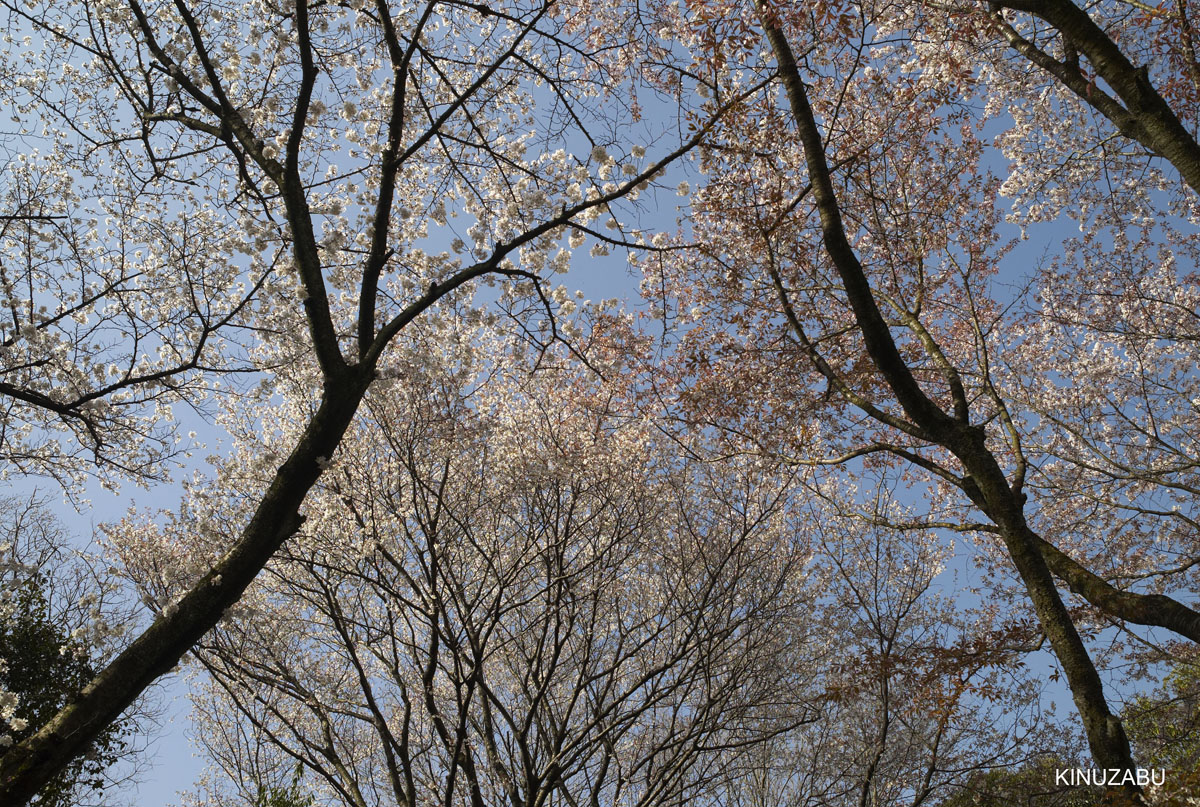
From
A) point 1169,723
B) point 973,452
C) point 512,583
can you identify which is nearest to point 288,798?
point 512,583

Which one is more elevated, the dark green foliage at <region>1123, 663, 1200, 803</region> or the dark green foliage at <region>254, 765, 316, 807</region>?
the dark green foliage at <region>1123, 663, 1200, 803</region>


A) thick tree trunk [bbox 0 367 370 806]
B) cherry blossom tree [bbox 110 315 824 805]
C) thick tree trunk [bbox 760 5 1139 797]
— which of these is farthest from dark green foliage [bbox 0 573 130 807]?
thick tree trunk [bbox 760 5 1139 797]

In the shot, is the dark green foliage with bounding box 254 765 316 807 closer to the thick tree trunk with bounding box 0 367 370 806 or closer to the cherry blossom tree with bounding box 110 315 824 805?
the cherry blossom tree with bounding box 110 315 824 805

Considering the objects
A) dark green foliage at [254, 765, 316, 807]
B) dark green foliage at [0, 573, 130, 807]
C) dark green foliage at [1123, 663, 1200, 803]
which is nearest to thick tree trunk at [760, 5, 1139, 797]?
dark green foliage at [1123, 663, 1200, 803]

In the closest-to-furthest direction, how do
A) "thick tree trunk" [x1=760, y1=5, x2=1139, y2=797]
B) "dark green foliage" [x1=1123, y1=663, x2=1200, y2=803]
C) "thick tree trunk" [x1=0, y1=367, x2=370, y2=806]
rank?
"thick tree trunk" [x1=0, y1=367, x2=370, y2=806], "thick tree trunk" [x1=760, y1=5, x2=1139, y2=797], "dark green foliage" [x1=1123, y1=663, x2=1200, y2=803]

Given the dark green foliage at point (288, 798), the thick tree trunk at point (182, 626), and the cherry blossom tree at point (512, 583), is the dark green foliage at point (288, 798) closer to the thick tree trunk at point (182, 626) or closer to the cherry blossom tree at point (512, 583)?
the cherry blossom tree at point (512, 583)

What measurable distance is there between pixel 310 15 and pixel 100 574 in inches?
390

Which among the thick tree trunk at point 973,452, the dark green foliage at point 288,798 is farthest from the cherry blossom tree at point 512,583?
the thick tree trunk at point 973,452

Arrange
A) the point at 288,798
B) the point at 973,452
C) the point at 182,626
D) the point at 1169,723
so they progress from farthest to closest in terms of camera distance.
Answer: the point at 1169,723 → the point at 288,798 → the point at 973,452 → the point at 182,626

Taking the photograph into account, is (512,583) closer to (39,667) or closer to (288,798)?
(288,798)

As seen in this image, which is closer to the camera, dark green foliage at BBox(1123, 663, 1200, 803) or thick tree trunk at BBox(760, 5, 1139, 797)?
thick tree trunk at BBox(760, 5, 1139, 797)

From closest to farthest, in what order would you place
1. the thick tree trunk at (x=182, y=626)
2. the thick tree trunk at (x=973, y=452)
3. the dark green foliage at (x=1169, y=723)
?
1. the thick tree trunk at (x=182, y=626)
2. the thick tree trunk at (x=973, y=452)
3. the dark green foliage at (x=1169, y=723)

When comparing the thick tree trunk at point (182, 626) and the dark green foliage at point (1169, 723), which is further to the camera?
the dark green foliage at point (1169, 723)

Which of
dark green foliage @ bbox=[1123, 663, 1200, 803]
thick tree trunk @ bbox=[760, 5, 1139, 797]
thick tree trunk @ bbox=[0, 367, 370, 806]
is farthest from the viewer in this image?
dark green foliage @ bbox=[1123, 663, 1200, 803]
